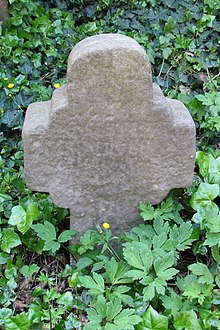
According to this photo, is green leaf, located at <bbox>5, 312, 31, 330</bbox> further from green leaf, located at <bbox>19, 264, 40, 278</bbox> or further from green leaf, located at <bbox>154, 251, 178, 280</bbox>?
green leaf, located at <bbox>154, 251, 178, 280</bbox>

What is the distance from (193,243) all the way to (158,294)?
1.39ft

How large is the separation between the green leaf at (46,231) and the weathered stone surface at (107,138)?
12cm

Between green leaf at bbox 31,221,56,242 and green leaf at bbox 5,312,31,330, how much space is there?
0.40 metres

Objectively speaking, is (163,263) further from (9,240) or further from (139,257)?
(9,240)

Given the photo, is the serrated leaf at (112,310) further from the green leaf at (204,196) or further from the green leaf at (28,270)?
the green leaf at (204,196)

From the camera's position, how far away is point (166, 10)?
4.77 meters

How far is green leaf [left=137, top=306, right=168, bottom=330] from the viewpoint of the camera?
2.35m

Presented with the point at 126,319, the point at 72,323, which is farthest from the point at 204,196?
the point at 72,323

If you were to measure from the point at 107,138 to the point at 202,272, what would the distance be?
77cm

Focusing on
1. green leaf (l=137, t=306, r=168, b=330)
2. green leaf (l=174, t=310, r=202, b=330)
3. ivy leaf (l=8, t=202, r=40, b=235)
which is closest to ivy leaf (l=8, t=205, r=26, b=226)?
ivy leaf (l=8, t=202, r=40, b=235)

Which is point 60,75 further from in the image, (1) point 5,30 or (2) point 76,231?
(2) point 76,231

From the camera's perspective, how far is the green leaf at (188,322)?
2.39m

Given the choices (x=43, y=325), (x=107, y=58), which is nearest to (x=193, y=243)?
(x=43, y=325)

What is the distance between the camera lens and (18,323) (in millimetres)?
2395
